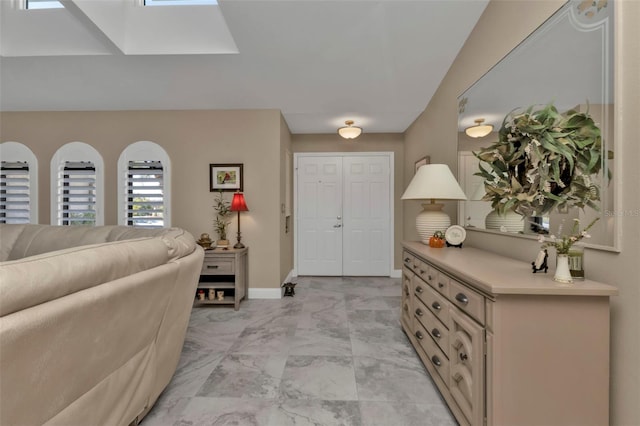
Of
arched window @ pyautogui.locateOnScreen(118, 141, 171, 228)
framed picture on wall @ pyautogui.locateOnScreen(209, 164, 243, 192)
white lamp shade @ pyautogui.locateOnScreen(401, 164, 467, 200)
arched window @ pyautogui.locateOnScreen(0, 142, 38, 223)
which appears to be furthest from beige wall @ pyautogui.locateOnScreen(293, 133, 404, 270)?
arched window @ pyautogui.locateOnScreen(0, 142, 38, 223)

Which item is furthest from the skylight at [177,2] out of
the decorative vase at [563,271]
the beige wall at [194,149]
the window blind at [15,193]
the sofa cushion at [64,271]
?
the decorative vase at [563,271]

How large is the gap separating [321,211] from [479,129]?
118 inches

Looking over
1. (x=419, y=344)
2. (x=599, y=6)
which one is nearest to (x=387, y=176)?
(x=419, y=344)

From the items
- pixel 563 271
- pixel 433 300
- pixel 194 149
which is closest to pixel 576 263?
pixel 563 271

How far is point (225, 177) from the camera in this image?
367 centimetres

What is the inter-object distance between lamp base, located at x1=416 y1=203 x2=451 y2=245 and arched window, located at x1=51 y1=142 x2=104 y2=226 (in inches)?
161

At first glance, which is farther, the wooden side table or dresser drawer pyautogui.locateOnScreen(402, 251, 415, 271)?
the wooden side table

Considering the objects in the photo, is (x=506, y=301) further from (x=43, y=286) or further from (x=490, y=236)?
(x=43, y=286)

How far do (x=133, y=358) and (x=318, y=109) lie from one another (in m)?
3.26

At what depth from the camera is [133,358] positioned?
1.29 metres

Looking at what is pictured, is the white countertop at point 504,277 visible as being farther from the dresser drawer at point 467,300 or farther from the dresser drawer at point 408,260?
the dresser drawer at point 408,260

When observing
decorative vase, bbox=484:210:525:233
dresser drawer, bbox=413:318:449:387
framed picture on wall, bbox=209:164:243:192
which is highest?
framed picture on wall, bbox=209:164:243:192

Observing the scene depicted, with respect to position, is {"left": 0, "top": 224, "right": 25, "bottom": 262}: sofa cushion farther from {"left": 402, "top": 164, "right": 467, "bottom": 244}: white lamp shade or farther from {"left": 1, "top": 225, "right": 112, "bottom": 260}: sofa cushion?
{"left": 402, "top": 164, "right": 467, "bottom": 244}: white lamp shade

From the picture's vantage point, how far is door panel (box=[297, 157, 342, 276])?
4.78 meters
